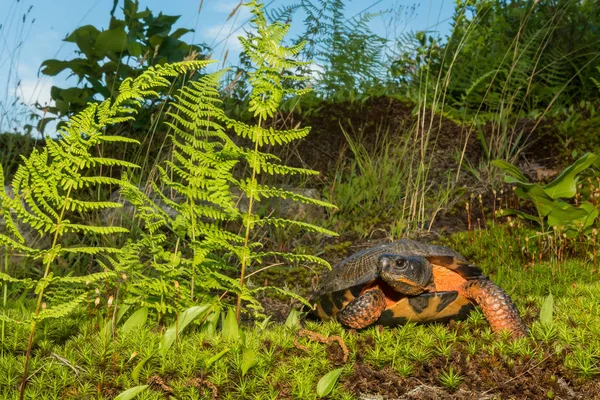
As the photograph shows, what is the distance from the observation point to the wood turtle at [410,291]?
392cm

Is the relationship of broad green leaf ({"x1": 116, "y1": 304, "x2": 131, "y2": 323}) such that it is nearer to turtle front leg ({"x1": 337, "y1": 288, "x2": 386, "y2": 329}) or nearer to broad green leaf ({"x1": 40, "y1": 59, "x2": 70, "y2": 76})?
turtle front leg ({"x1": 337, "y1": 288, "x2": 386, "y2": 329})

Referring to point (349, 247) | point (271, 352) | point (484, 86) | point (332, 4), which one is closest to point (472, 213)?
point (349, 247)

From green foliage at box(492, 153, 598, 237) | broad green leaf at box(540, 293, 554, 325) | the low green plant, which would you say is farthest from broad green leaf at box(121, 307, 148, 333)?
green foliage at box(492, 153, 598, 237)

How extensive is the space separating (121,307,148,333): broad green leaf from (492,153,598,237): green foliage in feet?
12.0

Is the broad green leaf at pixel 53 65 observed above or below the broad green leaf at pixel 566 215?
above

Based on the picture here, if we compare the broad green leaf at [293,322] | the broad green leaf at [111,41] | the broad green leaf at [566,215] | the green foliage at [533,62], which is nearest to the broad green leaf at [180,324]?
the broad green leaf at [293,322]

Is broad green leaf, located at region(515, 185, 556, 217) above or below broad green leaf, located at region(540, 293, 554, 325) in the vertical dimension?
above

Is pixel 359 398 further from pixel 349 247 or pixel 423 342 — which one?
pixel 349 247

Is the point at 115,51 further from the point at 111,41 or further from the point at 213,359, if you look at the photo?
the point at 213,359

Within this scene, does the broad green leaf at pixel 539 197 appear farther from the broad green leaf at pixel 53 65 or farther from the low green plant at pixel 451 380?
the broad green leaf at pixel 53 65

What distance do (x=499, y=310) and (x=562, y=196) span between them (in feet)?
8.54

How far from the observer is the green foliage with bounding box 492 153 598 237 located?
19.4 feet

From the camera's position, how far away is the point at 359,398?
3270 millimetres

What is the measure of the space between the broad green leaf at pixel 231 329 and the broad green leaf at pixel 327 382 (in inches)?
24.6
